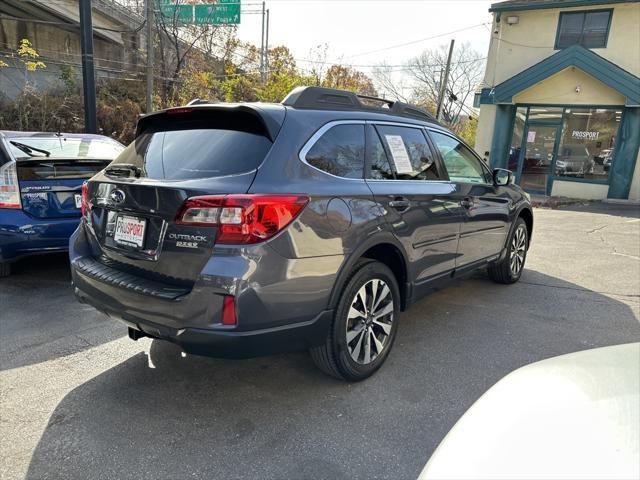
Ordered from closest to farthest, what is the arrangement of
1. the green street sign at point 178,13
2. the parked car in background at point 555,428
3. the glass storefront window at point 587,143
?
the parked car in background at point 555,428 → the glass storefront window at point 587,143 → the green street sign at point 178,13

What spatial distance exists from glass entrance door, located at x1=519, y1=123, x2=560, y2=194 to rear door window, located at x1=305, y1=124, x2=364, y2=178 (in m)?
14.7

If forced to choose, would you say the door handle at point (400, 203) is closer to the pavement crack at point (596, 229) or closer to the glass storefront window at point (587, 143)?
the pavement crack at point (596, 229)

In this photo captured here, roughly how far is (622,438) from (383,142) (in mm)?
2502

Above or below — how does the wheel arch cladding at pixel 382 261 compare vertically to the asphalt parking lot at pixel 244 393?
above

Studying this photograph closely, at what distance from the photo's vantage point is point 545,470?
3.92 ft

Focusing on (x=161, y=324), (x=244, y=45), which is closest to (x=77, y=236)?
(x=161, y=324)

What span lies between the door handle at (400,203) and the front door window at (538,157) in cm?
1450

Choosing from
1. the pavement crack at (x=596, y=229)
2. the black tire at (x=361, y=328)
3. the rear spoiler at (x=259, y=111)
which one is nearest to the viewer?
the rear spoiler at (x=259, y=111)

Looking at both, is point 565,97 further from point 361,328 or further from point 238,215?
point 238,215

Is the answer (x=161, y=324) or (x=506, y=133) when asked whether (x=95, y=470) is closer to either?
(x=161, y=324)

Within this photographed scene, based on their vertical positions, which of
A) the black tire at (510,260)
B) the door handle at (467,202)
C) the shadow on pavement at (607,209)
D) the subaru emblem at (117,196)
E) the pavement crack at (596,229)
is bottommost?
the pavement crack at (596,229)

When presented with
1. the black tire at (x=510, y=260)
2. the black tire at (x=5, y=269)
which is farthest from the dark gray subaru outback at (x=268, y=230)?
the black tire at (x=5, y=269)

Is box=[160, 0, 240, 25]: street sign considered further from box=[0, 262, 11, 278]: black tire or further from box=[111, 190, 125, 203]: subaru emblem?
box=[111, 190, 125, 203]: subaru emblem

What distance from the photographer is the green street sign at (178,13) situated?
1928 centimetres
